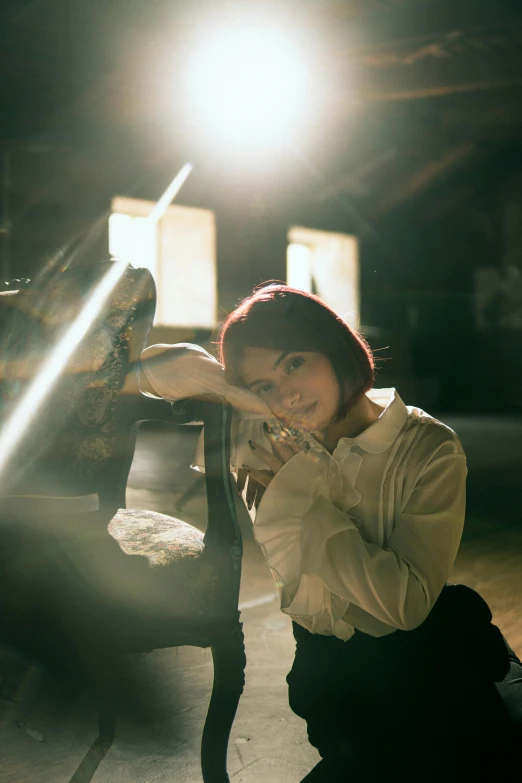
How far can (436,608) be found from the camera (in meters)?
0.93

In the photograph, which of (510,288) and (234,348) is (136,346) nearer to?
(234,348)

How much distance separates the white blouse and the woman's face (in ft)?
0.16

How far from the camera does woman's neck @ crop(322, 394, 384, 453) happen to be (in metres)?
0.97

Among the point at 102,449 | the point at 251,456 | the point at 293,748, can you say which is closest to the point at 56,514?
the point at 102,449

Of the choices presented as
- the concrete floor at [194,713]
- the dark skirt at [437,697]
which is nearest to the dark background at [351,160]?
the concrete floor at [194,713]

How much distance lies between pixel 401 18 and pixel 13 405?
4753mm

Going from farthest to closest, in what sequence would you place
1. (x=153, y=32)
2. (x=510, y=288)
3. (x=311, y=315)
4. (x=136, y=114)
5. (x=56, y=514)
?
(x=510, y=288)
(x=136, y=114)
(x=153, y=32)
(x=56, y=514)
(x=311, y=315)

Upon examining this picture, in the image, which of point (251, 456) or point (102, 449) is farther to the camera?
point (102, 449)

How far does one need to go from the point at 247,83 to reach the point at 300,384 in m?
5.51

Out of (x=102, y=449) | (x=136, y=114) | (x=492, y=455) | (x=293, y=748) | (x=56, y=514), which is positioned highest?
(x=136, y=114)

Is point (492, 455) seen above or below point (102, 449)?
below

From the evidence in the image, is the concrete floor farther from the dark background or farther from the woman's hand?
the dark background

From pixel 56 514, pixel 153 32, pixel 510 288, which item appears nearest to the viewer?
pixel 56 514

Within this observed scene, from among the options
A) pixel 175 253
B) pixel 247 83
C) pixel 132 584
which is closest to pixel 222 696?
pixel 132 584
